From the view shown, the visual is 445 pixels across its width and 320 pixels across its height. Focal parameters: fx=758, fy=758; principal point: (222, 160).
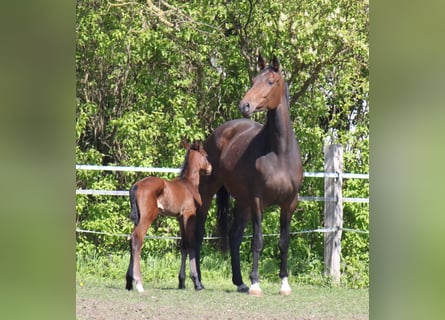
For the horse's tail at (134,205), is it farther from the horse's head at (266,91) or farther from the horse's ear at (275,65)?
the horse's ear at (275,65)

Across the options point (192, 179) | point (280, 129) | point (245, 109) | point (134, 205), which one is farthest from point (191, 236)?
point (245, 109)

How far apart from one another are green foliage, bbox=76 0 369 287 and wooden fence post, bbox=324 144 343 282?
0.91 ft

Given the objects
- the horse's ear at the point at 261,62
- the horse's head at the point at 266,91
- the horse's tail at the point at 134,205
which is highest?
the horse's ear at the point at 261,62

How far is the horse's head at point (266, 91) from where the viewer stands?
552 cm

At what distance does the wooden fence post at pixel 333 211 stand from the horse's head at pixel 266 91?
1.83 metres

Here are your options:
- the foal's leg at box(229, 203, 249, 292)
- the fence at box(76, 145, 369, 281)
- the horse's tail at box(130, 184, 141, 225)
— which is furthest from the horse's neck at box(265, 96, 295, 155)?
the fence at box(76, 145, 369, 281)

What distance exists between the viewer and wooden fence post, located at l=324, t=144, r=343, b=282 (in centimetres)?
740

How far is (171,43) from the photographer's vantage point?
8.29 meters

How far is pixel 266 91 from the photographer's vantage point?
5.59 metres

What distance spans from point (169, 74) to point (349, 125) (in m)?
2.12

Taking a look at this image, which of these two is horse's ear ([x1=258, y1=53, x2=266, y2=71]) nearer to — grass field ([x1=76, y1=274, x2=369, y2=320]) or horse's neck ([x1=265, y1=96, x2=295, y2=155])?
horse's neck ([x1=265, y1=96, x2=295, y2=155])

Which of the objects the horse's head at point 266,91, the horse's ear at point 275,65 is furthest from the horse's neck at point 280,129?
the horse's ear at point 275,65
